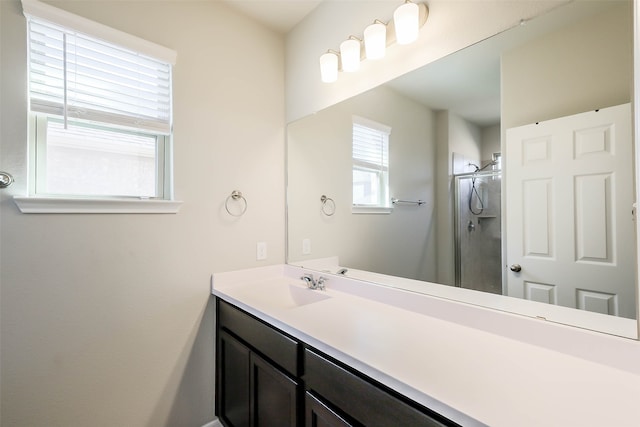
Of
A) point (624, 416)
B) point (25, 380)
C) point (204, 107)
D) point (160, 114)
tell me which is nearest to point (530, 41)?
point (624, 416)

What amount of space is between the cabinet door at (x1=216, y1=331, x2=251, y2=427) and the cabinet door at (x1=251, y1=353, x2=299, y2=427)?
0.07 metres

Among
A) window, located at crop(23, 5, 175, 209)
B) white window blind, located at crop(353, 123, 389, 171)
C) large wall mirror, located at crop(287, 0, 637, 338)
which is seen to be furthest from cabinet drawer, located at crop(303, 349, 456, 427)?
Result: window, located at crop(23, 5, 175, 209)

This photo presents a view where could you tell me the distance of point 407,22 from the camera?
46.1 inches

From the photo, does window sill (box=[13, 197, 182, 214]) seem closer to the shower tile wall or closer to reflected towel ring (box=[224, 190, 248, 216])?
reflected towel ring (box=[224, 190, 248, 216])

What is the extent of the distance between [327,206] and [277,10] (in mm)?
1265

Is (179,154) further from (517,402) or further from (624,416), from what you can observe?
(624,416)

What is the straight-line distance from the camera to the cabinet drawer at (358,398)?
27.3 inches

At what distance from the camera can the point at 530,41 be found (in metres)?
0.96

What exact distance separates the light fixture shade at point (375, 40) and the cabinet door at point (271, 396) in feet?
4.84

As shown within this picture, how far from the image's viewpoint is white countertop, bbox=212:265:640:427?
0.60 metres

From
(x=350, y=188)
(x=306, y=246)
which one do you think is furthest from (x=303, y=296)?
(x=350, y=188)

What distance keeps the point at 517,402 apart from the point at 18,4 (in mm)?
2156

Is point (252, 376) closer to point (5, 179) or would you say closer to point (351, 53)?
point (5, 179)

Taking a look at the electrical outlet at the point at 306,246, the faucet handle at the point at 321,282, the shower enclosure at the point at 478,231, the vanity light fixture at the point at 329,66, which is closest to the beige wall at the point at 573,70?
the shower enclosure at the point at 478,231
